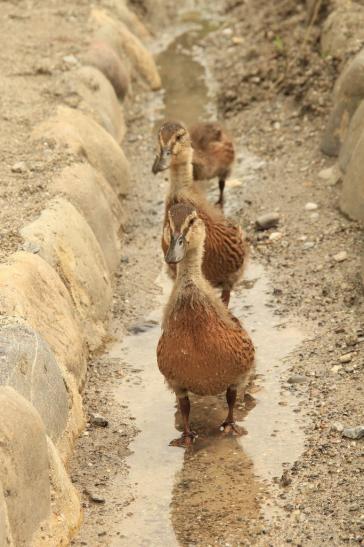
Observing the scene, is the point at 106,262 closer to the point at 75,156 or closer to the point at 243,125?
the point at 75,156

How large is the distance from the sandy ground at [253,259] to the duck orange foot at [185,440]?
0.10 m

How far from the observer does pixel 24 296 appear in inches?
245

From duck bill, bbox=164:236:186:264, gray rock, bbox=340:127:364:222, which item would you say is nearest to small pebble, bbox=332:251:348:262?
gray rock, bbox=340:127:364:222

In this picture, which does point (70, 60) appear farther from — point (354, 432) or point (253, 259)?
point (354, 432)

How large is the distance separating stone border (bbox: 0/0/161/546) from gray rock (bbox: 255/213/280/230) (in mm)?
1159

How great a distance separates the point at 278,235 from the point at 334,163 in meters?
1.36

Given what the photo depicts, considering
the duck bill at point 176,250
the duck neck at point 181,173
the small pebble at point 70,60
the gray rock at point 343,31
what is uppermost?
the duck bill at point 176,250

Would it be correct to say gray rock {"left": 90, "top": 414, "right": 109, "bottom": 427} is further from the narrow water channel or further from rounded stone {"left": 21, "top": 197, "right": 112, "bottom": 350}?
rounded stone {"left": 21, "top": 197, "right": 112, "bottom": 350}

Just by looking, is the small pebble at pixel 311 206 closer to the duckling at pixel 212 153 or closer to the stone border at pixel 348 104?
the stone border at pixel 348 104

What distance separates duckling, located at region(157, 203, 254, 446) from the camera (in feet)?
19.8

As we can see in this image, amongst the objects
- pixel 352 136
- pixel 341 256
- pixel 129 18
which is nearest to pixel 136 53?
pixel 129 18

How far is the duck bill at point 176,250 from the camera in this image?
20.0 ft

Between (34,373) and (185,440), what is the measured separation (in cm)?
116

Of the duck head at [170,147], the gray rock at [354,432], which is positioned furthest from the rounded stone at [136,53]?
the gray rock at [354,432]
